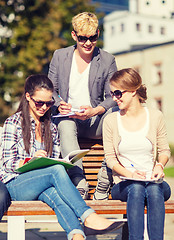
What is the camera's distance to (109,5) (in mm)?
56688

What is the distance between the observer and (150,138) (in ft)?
14.7

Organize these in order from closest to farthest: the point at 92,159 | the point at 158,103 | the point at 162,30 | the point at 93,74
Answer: the point at 93,74 → the point at 92,159 → the point at 158,103 → the point at 162,30

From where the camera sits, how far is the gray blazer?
527cm

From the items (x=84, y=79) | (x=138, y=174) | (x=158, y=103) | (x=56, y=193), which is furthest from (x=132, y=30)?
(x=56, y=193)

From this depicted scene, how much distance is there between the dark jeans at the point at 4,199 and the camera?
13.7ft

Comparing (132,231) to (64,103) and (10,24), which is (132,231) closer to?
(64,103)

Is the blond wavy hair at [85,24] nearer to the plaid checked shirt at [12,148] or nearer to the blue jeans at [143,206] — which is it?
the plaid checked shirt at [12,148]

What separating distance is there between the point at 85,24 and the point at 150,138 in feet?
4.51

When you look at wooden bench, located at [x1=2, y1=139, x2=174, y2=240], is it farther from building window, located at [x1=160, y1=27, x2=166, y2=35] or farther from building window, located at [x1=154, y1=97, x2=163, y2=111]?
building window, located at [x1=160, y1=27, x2=166, y2=35]

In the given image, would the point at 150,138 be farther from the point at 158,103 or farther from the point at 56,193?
the point at 158,103

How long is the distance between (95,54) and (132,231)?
2.09 metres

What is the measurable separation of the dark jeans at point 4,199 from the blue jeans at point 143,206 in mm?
986

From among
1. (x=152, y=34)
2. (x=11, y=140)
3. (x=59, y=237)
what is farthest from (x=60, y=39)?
(x=152, y=34)

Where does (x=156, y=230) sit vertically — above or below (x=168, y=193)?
below
